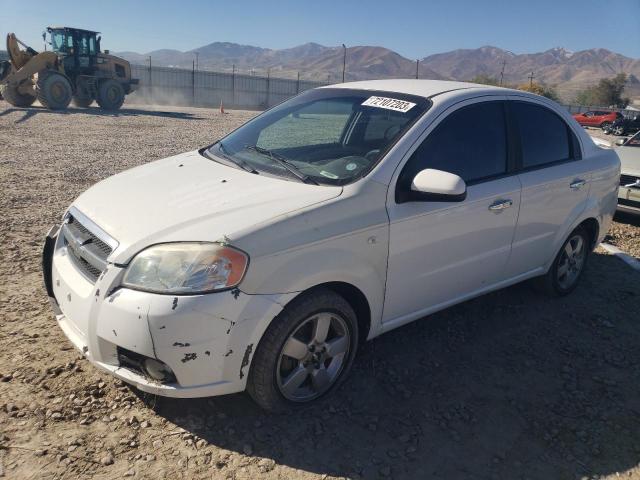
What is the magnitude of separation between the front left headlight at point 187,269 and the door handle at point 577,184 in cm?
297

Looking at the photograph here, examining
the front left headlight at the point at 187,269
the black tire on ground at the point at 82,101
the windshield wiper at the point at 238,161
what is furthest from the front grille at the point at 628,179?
the black tire on ground at the point at 82,101

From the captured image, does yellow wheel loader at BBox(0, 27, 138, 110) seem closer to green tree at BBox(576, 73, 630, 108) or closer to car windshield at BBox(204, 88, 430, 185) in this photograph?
car windshield at BBox(204, 88, 430, 185)

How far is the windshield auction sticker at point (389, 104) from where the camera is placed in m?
3.38

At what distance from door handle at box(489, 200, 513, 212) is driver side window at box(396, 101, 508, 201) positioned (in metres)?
0.18

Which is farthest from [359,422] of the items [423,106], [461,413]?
[423,106]

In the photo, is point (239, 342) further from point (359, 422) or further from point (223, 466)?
point (359, 422)

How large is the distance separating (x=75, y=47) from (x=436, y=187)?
21849 millimetres

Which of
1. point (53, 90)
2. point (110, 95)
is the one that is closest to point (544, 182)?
point (53, 90)

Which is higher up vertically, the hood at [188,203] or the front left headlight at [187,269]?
the hood at [188,203]

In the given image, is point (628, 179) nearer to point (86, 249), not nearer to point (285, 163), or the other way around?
point (285, 163)

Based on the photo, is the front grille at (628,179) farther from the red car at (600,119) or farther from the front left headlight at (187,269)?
the red car at (600,119)

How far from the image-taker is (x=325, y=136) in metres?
3.95

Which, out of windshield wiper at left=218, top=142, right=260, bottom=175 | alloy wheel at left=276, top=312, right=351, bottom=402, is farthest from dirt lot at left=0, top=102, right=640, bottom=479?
windshield wiper at left=218, top=142, right=260, bottom=175

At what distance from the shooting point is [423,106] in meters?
3.34
